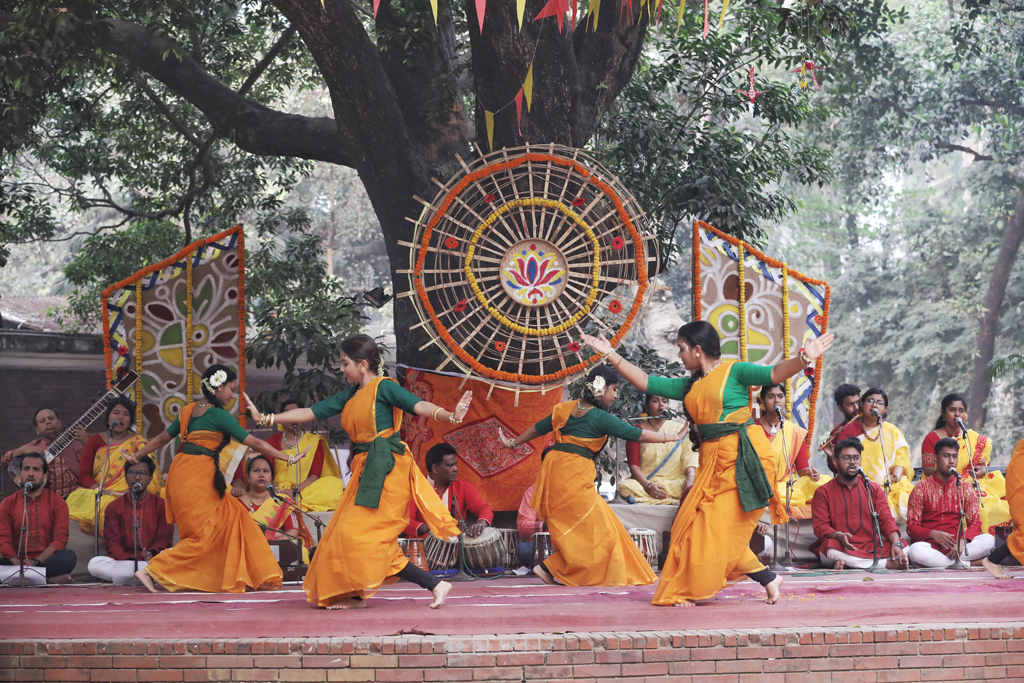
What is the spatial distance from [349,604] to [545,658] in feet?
4.23

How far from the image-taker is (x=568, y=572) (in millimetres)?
6355

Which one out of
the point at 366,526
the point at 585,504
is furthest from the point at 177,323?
the point at 585,504

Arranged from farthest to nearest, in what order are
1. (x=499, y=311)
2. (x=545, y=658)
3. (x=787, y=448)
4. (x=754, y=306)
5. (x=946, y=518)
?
(x=754, y=306) → (x=787, y=448) → (x=946, y=518) → (x=499, y=311) → (x=545, y=658)

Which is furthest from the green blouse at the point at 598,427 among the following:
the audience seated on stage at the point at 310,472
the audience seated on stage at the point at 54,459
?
the audience seated on stage at the point at 54,459

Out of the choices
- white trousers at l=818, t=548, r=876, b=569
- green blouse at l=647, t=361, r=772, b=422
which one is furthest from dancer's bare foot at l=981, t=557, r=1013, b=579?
green blouse at l=647, t=361, r=772, b=422

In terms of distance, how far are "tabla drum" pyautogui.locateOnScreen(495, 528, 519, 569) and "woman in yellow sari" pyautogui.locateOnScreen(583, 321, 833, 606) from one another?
6.08ft

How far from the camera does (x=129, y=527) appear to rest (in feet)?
23.4

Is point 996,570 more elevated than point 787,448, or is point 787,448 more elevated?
point 787,448

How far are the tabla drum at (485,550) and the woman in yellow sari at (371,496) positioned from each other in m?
1.22

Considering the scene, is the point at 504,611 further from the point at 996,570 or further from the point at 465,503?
the point at 996,570

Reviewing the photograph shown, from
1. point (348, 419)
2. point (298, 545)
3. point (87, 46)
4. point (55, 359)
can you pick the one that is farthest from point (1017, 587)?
point (55, 359)

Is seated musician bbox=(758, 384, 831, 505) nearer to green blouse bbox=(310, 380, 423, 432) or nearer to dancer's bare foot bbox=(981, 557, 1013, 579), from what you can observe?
dancer's bare foot bbox=(981, 557, 1013, 579)

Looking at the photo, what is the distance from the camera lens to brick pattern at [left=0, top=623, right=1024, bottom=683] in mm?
4547

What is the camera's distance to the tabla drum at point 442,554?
274 inches
